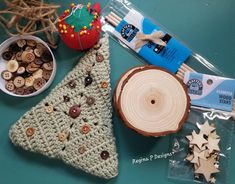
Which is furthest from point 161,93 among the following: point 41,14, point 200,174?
point 41,14

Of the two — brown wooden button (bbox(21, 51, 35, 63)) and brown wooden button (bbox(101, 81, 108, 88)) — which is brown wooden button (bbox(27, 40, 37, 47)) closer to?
brown wooden button (bbox(21, 51, 35, 63))

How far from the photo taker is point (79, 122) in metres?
0.96

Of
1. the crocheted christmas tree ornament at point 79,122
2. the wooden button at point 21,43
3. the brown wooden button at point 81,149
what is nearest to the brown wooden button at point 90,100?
the crocheted christmas tree ornament at point 79,122

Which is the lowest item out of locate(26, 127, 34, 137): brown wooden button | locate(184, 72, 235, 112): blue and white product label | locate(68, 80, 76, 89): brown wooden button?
locate(26, 127, 34, 137): brown wooden button

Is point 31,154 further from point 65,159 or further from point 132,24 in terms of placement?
point 132,24

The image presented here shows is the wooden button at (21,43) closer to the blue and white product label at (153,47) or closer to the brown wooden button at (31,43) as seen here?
the brown wooden button at (31,43)

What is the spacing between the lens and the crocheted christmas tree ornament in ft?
3.11

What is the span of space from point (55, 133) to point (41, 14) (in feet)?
0.96

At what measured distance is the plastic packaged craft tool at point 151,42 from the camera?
0.99 metres

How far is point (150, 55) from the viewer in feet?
3.26

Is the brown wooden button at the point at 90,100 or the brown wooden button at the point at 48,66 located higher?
the brown wooden button at the point at 48,66

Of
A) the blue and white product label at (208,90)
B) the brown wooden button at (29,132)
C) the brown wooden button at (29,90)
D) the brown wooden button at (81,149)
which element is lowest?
the brown wooden button at (29,132)

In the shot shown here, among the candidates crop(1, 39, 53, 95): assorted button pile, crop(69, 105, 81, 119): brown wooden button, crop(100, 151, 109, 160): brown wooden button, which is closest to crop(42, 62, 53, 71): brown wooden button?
crop(1, 39, 53, 95): assorted button pile

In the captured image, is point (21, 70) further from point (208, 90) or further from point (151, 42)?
point (208, 90)
